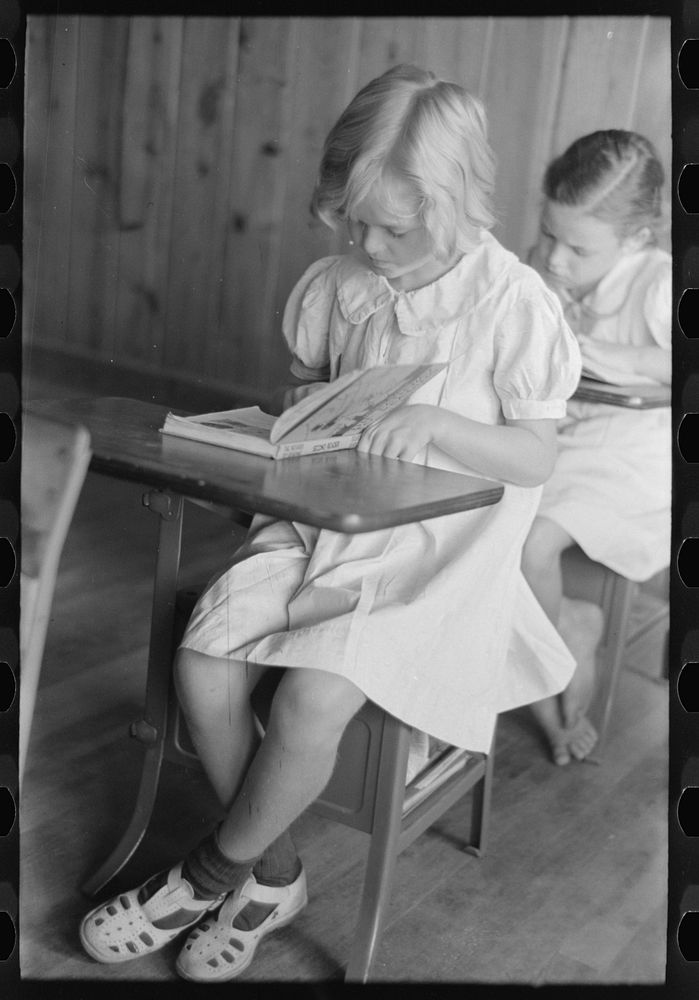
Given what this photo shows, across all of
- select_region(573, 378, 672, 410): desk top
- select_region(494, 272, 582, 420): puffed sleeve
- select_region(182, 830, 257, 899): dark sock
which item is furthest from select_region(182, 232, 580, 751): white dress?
select_region(573, 378, 672, 410): desk top

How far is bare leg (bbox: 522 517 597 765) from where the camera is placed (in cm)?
174

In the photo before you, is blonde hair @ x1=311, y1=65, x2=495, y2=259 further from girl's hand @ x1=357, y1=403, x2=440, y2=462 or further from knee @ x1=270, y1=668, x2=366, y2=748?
knee @ x1=270, y1=668, x2=366, y2=748

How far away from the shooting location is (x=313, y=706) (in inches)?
44.6

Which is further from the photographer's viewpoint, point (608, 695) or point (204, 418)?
point (608, 695)

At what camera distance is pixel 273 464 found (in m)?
1.11

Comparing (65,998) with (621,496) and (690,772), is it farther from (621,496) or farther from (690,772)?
(621,496)

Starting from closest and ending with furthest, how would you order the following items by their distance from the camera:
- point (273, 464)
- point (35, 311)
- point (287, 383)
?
point (35, 311), point (273, 464), point (287, 383)

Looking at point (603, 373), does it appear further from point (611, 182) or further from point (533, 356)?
point (533, 356)

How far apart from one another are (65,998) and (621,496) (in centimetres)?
105

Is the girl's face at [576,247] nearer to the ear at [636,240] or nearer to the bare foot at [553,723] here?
the ear at [636,240]

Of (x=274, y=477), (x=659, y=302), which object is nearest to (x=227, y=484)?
(x=274, y=477)

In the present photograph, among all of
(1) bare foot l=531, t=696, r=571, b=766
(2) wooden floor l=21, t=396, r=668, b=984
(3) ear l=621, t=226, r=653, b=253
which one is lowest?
(1) bare foot l=531, t=696, r=571, b=766

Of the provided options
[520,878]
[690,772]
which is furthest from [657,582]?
[690,772]

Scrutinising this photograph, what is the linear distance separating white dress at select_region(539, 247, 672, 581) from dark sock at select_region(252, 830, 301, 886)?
690 millimetres
